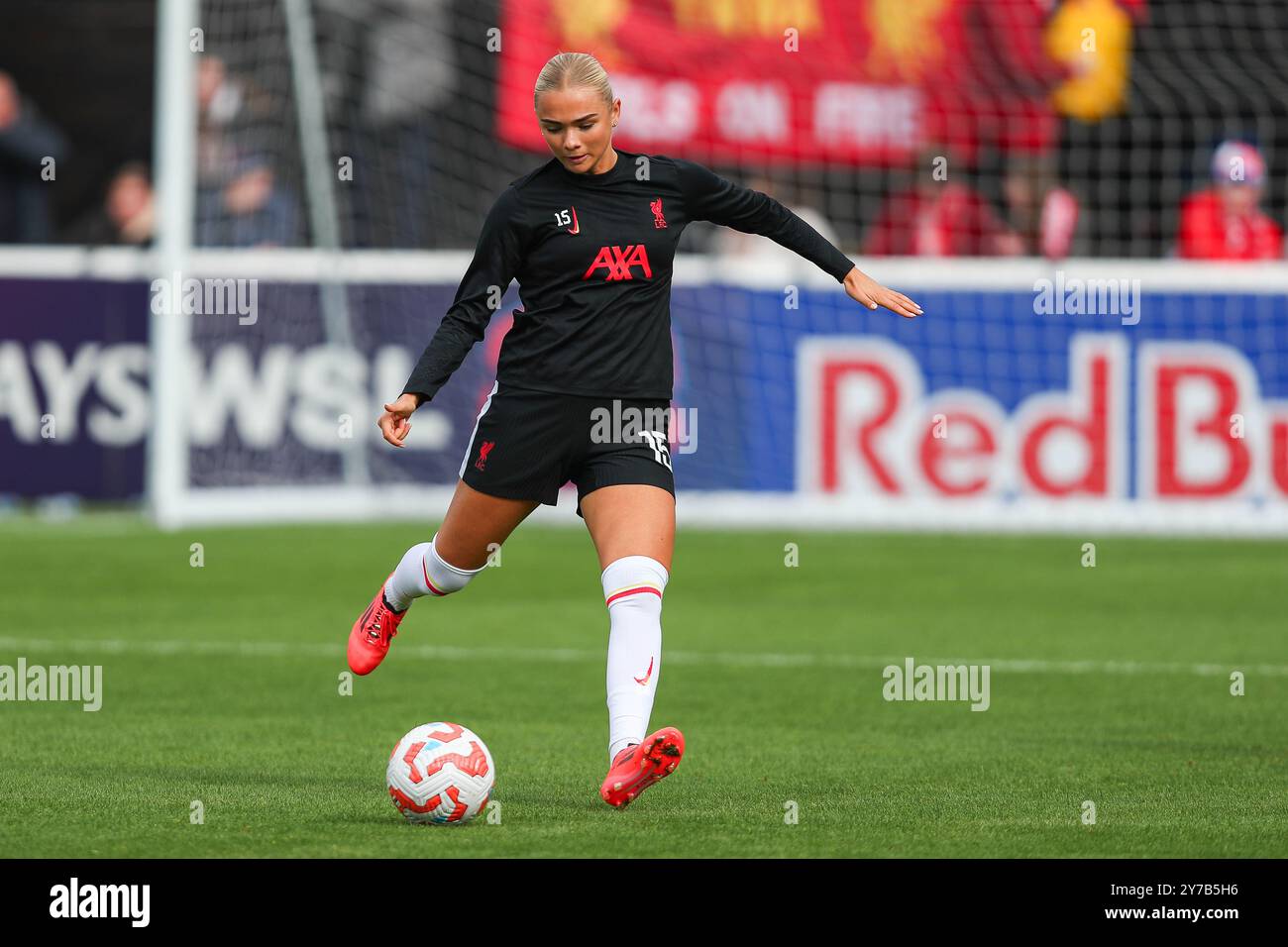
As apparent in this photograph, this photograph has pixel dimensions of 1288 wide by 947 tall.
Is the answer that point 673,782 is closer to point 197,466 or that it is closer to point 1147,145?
point 197,466

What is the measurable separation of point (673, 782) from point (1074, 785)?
1.20 metres

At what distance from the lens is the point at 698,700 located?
938 cm

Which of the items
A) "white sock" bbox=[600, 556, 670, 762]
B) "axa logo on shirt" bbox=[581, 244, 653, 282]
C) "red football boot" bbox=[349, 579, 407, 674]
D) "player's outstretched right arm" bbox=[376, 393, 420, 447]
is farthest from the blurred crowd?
"white sock" bbox=[600, 556, 670, 762]

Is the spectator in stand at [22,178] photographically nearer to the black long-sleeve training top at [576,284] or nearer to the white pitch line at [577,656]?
the white pitch line at [577,656]

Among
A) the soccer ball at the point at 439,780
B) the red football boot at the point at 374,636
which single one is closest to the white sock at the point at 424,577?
the red football boot at the point at 374,636

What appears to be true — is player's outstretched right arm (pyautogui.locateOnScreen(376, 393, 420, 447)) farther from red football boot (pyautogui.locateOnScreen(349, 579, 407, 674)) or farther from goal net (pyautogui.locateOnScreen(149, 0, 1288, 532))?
goal net (pyautogui.locateOnScreen(149, 0, 1288, 532))

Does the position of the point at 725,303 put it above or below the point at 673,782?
above

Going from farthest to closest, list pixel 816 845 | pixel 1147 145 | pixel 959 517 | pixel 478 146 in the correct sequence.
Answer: pixel 478 146 → pixel 1147 145 → pixel 959 517 → pixel 816 845

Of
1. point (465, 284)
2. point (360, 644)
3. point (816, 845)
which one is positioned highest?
point (465, 284)

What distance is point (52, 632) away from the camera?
A: 11.3 meters

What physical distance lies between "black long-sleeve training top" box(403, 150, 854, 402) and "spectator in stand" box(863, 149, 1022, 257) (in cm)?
1134

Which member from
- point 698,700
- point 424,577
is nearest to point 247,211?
point 698,700

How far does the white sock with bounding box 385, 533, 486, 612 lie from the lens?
295 inches

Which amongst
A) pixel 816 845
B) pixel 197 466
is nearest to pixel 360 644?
pixel 816 845
